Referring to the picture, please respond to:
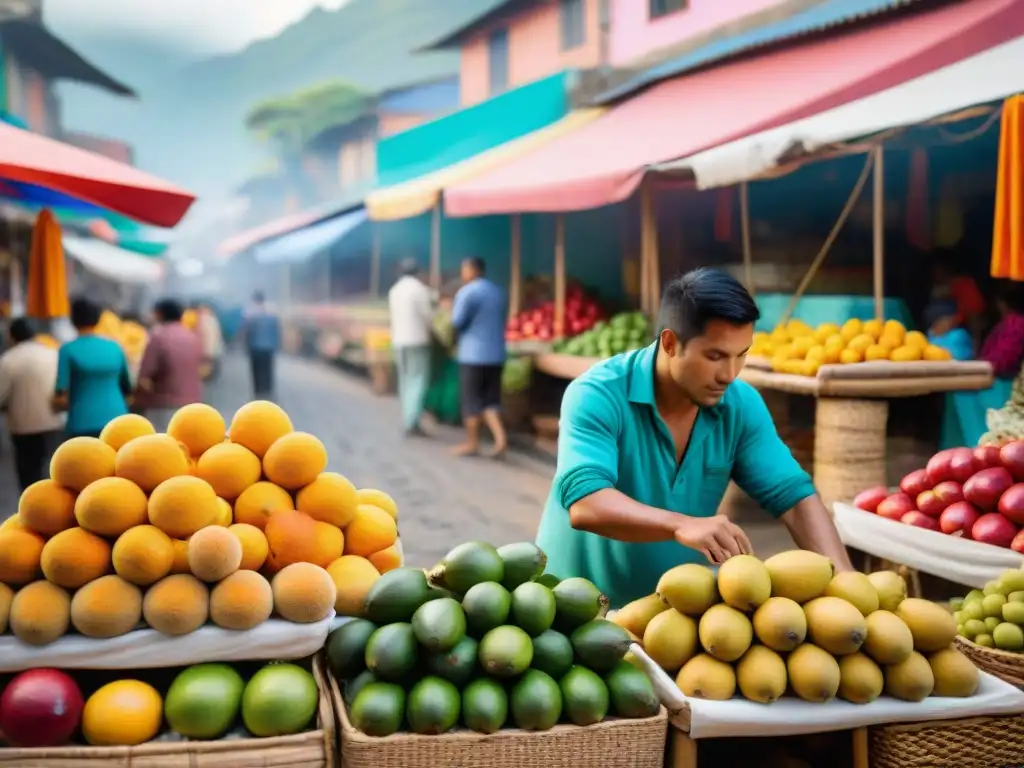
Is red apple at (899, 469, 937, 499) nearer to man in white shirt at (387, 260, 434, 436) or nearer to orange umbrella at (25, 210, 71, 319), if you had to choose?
orange umbrella at (25, 210, 71, 319)

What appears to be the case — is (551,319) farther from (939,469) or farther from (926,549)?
(926,549)

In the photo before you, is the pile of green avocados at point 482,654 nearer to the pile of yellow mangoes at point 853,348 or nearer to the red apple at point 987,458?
the red apple at point 987,458

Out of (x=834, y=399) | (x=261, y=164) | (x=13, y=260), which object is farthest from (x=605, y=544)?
(x=261, y=164)

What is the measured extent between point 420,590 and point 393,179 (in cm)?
1902

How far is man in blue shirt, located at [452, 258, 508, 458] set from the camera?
10.9 m

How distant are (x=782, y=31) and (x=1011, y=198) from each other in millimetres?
6252

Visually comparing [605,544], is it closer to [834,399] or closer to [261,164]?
[834,399]

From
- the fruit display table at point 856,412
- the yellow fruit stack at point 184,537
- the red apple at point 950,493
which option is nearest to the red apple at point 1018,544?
the red apple at point 950,493

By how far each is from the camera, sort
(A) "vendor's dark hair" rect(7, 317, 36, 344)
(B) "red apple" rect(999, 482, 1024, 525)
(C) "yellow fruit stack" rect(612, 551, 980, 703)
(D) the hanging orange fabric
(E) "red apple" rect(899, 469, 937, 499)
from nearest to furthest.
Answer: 1. (C) "yellow fruit stack" rect(612, 551, 980, 703)
2. (B) "red apple" rect(999, 482, 1024, 525)
3. (E) "red apple" rect(899, 469, 937, 499)
4. (D) the hanging orange fabric
5. (A) "vendor's dark hair" rect(7, 317, 36, 344)

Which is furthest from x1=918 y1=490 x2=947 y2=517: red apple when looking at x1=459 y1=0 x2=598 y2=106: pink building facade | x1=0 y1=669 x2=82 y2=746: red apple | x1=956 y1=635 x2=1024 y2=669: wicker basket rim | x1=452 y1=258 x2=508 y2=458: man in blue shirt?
x1=459 y1=0 x2=598 y2=106: pink building facade

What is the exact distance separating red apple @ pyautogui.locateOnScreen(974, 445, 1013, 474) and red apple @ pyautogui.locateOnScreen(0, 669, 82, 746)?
3702 mm

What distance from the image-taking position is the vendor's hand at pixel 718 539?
2.50 m

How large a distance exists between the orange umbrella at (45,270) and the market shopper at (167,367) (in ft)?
2.34

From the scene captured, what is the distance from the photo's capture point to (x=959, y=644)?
10.5 ft
